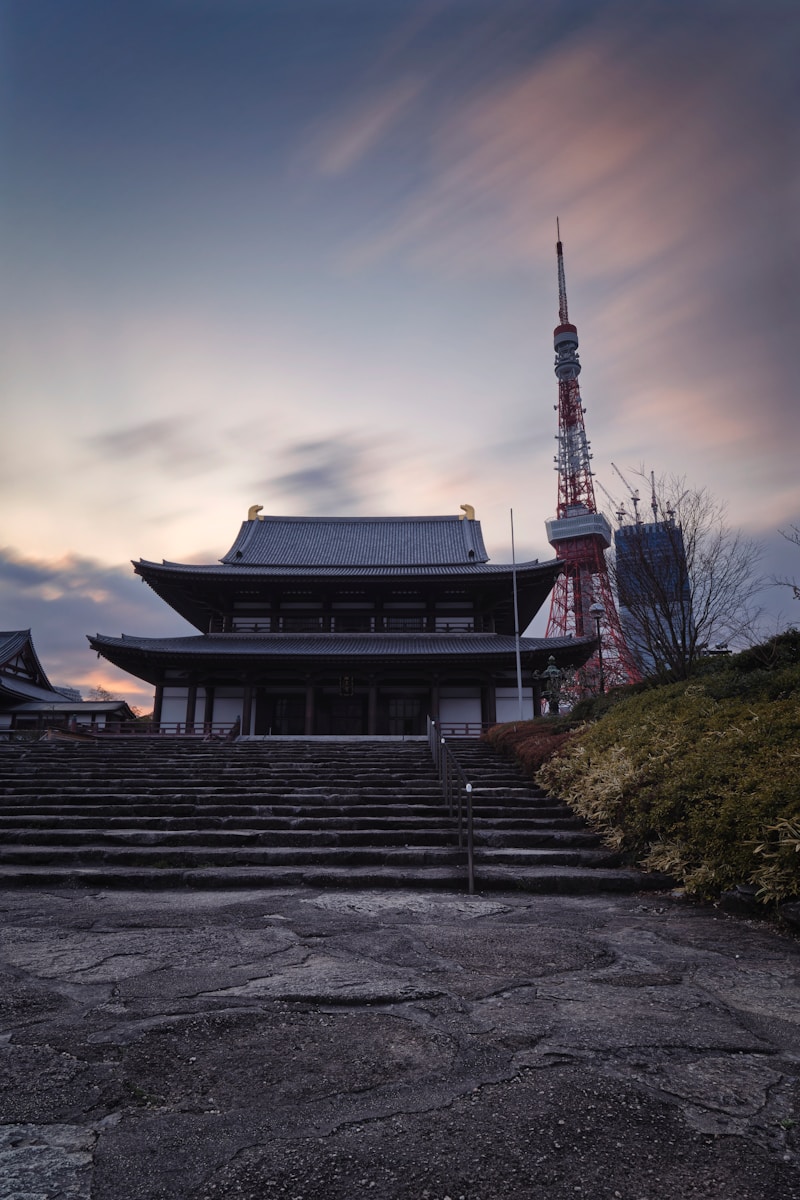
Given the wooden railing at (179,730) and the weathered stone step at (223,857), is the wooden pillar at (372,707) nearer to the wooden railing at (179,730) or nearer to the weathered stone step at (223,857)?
the wooden railing at (179,730)

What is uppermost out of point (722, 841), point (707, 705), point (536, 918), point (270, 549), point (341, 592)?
point (270, 549)

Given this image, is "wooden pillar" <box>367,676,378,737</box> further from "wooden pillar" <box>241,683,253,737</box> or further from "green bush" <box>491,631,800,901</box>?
"green bush" <box>491,631,800,901</box>

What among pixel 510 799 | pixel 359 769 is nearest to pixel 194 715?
pixel 359 769

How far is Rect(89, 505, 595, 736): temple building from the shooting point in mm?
25281

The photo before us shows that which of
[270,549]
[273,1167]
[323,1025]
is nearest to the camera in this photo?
[273,1167]

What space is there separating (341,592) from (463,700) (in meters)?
7.18

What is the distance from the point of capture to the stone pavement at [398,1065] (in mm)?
2059

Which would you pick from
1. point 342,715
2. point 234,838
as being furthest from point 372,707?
point 234,838

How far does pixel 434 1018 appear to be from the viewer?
330 cm

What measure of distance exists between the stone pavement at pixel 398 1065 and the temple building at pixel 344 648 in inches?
803

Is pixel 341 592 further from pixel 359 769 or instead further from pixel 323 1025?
pixel 323 1025

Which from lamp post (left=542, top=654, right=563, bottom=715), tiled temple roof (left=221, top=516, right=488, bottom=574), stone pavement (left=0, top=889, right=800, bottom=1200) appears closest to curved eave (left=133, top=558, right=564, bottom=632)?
tiled temple roof (left=221, top=516, right=488, bottom=574)

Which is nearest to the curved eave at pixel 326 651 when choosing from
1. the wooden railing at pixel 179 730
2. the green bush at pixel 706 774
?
the wooden railing at pixel 179 730

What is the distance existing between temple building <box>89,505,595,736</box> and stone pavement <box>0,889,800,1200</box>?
20384 millimetres
